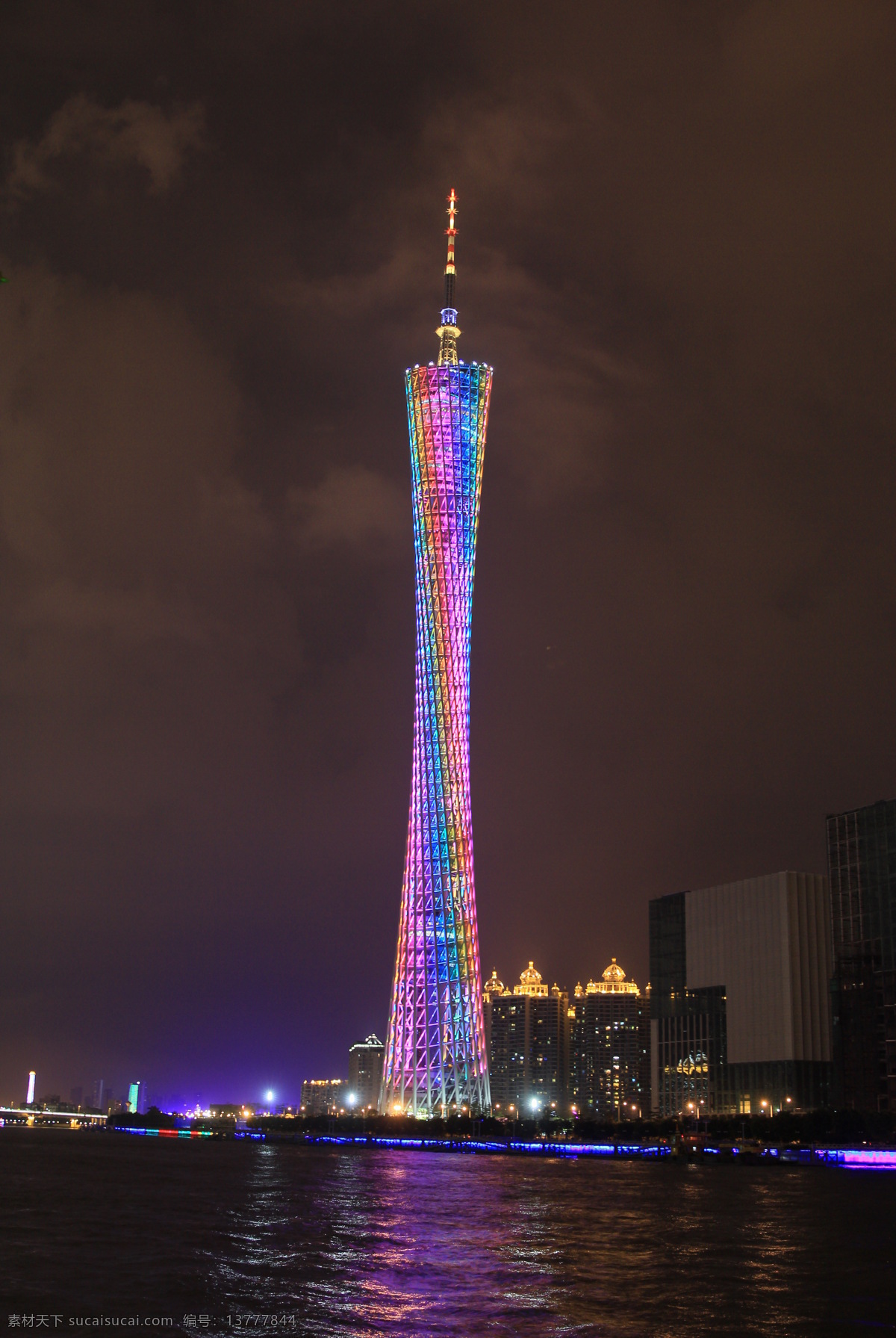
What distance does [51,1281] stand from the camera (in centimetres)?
2580

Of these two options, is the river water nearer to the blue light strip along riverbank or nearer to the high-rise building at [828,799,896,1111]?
the blue light strip along riverbank

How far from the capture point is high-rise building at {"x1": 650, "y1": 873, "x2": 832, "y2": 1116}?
3713 inches

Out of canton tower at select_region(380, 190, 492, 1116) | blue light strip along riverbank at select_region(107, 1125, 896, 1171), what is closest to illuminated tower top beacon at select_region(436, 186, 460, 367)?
canton tower at select_region(380, 190, 492, 1116)

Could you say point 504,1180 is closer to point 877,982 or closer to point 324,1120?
point 877,982

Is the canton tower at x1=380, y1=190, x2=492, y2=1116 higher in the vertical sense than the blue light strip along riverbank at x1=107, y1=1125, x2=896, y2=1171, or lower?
higher

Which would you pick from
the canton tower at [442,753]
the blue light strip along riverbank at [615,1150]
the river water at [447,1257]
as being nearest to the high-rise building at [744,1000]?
the blue light strip along riverbank at [615,1150]

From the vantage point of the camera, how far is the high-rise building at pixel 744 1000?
94312 millimetres

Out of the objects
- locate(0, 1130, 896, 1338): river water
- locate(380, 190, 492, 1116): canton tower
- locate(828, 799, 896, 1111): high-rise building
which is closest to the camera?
locate(0, 1130, 896, 1338): river water

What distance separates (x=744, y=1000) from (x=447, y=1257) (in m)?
72.2

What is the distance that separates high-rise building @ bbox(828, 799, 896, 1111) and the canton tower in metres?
22.9

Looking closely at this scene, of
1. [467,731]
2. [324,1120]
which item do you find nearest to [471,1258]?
[467,731]

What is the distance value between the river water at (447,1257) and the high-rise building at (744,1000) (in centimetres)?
3649

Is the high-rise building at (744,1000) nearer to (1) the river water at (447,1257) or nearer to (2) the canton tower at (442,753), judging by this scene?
(2) the canton tower at (442,753)

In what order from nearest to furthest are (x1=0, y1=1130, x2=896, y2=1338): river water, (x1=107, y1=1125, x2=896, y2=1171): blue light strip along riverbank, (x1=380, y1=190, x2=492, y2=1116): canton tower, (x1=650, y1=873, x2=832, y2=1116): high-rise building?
(x1=0, y1=1130, x2=896, y2=1338): river water < (x1=107, y1=1125, x2=896, y2=1171): blue light strip along riverbank < (x1=380, y1=190, x2=492, y2=1116): canton tower < (x1=650, y1=873, x2=832, y2=1116): high-rise building
